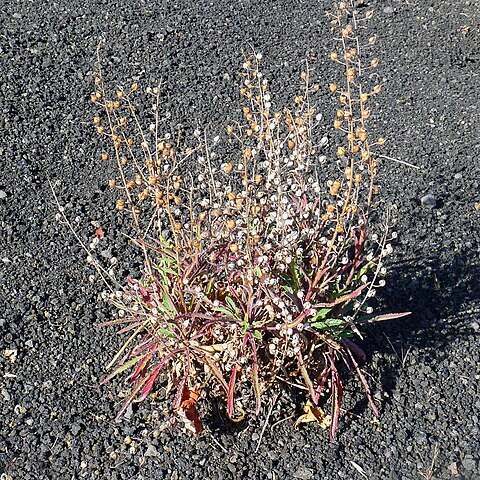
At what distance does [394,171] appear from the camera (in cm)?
414

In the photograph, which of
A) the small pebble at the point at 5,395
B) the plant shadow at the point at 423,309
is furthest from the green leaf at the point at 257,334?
the small pebble at the point at 5,395

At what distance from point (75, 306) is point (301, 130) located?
1.46 m

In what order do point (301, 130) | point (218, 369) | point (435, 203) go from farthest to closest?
point (435, 203) < point (218, 369) < point (301, 130)

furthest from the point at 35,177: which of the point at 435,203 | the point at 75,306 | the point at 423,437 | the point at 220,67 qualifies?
the point at 423,437

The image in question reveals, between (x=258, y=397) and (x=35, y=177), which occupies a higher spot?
(x=35, y=177)

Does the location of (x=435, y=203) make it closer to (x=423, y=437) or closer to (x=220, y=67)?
(x=423, y=437)

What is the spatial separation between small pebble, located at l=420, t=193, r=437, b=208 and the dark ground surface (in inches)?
1.4

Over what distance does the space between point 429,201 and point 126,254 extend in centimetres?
163

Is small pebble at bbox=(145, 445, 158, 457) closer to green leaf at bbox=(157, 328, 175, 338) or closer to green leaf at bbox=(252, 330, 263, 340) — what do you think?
green leaf at bbox=(157, 328, 175, 338)

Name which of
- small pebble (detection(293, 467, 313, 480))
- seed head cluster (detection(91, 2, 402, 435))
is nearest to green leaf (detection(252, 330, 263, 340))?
seed head cluster (detection(91, 2, 402, 435))

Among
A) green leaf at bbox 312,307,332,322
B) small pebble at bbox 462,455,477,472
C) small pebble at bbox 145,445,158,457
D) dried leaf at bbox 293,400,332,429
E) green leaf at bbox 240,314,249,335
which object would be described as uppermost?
green leaf at bbox 240,314,249,335

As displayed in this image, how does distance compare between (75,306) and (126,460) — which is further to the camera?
(75,306)

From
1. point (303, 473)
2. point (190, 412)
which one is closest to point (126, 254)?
point (190, 412)

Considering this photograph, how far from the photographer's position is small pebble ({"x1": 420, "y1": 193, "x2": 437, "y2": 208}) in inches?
154
